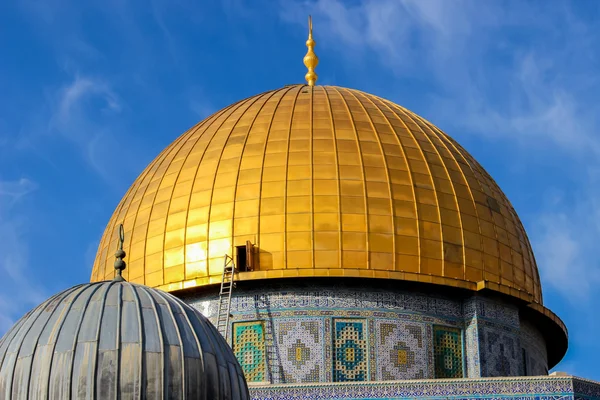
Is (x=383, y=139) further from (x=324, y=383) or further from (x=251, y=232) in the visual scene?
(x=324, y=383)

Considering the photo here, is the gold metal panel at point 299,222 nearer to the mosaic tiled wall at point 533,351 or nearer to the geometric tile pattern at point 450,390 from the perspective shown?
the geometric tile pattern at point 450,390

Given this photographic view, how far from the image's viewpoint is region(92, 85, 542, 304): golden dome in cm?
2927

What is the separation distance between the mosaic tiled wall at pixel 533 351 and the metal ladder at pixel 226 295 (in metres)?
6.87

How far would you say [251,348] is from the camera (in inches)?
1127

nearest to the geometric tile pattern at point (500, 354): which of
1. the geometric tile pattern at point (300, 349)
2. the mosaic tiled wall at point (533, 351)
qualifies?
the mosaic tiled wall at point (533, 351)

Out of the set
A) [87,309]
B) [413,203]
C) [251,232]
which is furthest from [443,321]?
[87,309]

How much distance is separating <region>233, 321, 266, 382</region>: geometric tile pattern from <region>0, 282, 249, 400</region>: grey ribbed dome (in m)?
12.6

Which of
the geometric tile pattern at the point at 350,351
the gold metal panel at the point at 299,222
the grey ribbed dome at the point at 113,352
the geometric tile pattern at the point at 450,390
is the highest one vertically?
the gold metal panel at the point at 299,222

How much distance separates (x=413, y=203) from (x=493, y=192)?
3.12m

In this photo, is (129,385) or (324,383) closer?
(129,385)

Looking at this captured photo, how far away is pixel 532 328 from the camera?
3191 centimetres

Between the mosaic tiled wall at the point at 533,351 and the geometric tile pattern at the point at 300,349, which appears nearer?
the geometric tile pattern at the point at 300,349

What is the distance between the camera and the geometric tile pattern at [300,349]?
92.6 ft

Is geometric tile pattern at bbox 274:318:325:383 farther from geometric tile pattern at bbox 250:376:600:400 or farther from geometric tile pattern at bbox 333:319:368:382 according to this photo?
geometric tile pattern at bbox 250:376:600:400
